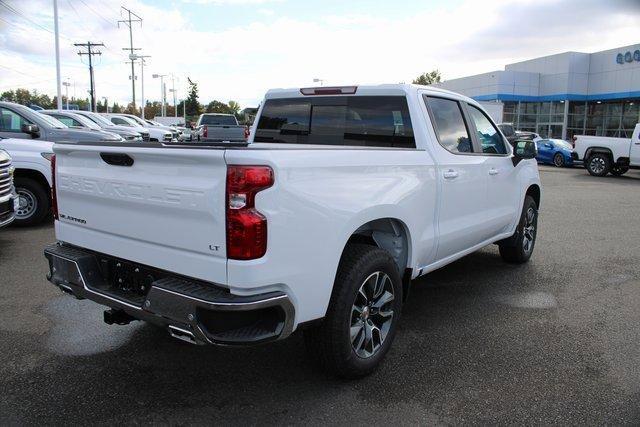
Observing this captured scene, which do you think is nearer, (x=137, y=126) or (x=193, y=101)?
(x=137, y=126)

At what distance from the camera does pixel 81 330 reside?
4.30 metres

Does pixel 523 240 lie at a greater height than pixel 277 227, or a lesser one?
lesser

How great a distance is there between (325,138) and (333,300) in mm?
1974

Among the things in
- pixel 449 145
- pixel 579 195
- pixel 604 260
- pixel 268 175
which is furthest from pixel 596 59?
pixel 268 175

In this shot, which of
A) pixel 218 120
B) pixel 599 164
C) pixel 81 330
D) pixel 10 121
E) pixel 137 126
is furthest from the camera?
pixel 137 126

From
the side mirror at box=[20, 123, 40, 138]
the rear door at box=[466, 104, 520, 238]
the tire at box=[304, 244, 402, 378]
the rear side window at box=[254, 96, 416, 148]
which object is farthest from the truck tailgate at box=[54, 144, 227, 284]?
the side mirror at box=[20, 123, 40, 138]

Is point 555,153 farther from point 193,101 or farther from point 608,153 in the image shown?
point 193,101

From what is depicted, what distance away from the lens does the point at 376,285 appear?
3.55 meters

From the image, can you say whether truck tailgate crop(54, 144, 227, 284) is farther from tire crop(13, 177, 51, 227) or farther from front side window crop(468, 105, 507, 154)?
tire crop(13, 177, 51, 227)

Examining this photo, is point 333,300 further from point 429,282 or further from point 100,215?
point 429,282

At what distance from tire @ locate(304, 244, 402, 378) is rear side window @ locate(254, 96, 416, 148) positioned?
125 centimetres

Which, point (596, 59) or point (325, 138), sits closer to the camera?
point (325, 138)

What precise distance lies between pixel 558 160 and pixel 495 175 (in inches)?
846

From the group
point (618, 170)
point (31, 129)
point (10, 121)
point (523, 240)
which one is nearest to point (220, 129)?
point (10, 121)
